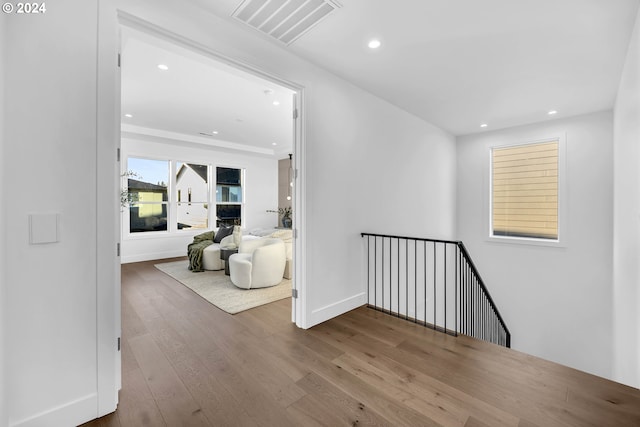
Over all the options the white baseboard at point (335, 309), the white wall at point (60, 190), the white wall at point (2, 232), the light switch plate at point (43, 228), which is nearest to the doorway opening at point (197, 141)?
the white baseboard at point (335, 309)

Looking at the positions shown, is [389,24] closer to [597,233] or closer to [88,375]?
[88,375]

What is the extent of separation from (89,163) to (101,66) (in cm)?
56

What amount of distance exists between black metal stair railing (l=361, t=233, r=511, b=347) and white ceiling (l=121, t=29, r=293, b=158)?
94.0 inches

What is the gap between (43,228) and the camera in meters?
1.42

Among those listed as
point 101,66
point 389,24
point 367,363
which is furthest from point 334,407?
point 389,24

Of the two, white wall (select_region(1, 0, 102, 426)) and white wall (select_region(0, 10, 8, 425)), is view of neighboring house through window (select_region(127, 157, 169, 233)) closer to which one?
white wall (select_region(1, 0, 102, 426))

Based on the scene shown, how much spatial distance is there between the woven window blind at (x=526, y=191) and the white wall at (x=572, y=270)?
195 mm

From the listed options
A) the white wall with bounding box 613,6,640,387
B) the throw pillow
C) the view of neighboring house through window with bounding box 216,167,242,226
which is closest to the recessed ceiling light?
the white wall with bounding box 613,6,640,387

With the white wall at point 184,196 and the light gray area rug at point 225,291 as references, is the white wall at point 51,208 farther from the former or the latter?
the white wall at point 184,196

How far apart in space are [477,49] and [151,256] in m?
6.67

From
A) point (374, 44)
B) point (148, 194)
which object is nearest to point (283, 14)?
point (374, 44)

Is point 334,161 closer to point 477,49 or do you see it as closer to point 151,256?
point 477,49

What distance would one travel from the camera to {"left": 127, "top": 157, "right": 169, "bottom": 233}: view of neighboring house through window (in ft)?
19.3

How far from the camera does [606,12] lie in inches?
80.0
